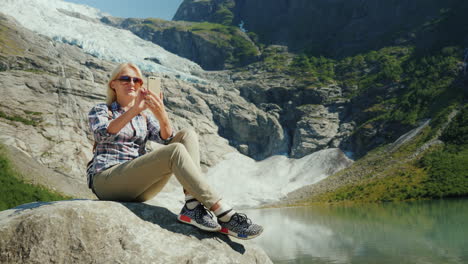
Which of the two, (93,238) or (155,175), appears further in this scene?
(155,175)

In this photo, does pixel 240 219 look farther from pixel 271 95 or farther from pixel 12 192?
pixel 271 95

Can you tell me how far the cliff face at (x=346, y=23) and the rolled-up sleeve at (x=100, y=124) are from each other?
506ft

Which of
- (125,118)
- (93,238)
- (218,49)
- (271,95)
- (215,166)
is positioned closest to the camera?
(93,238)

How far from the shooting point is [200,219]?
17.5 ft

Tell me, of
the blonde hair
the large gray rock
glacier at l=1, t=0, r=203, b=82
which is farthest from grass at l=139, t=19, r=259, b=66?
the large gray rock

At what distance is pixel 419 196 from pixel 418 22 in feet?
357

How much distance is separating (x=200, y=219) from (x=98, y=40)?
187667mm

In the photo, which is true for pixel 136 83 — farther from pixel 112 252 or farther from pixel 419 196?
pixel 419 196

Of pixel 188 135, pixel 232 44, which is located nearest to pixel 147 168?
pixel 188 135

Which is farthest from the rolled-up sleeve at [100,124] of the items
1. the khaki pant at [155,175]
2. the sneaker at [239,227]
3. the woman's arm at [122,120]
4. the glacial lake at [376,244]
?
the glacial lake at [376,244]

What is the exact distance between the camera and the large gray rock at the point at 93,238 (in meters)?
4.70

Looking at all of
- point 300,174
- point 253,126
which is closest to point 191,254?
point 300,174

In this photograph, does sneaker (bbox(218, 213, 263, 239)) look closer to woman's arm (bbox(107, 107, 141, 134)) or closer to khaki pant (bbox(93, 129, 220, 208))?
khaki pant (bbox(93, 129, 220, 208))

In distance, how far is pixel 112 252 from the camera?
4777 millimetres
